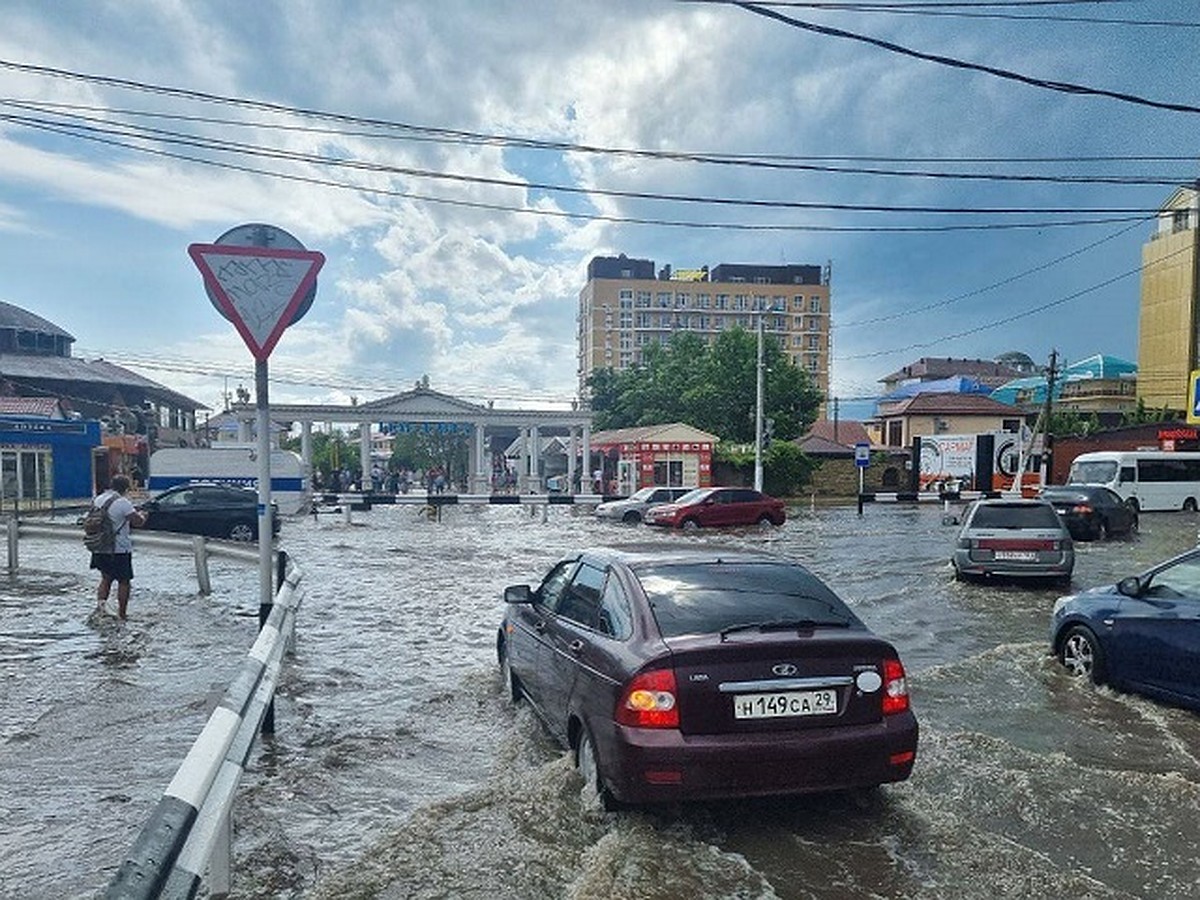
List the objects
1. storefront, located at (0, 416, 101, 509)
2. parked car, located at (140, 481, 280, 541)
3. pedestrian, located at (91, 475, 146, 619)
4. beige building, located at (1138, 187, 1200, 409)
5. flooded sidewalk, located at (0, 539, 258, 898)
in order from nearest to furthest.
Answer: flooded sidewalk, located at (0, 539, 258, 898), pedestrian, located at (91, 475, 146, 619), parked car, located at (140, 481, 280, 541), storefront, located at (0, 416, 101, 509), beige building, located at (1138, 187, 1200, 409)

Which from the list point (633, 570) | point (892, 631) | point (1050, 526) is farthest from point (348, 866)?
point (1050, 526)

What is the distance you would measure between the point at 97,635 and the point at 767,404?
4571 cm

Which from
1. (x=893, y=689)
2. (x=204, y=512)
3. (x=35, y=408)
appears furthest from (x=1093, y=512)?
(x=35, y=408)

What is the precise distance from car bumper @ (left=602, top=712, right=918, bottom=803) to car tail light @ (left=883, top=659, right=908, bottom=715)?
212mm

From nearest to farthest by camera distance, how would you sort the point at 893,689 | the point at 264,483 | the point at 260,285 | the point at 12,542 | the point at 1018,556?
the point at 893,689
the point at 260,285
the point at 264,483
the point at 1018,556
the point at 12,542

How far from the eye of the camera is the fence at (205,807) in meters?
2.09

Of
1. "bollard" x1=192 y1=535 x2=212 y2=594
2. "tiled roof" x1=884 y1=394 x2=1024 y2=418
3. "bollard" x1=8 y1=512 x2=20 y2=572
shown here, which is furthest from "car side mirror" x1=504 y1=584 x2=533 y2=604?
"tiled roof" x1=884 y1=394 x2=1024 y2=418

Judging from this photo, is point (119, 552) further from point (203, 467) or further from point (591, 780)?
point (203, 467)

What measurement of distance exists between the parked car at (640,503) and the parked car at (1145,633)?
2217cm

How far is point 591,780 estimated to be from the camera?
4.54 m

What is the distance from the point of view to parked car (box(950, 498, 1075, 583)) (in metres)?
13.5

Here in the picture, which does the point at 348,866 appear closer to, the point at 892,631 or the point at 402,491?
the point at 892,631

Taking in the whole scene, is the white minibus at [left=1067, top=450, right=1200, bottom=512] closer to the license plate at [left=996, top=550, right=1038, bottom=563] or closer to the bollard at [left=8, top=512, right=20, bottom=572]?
the license plate at [left=996, top=550, right=1038, bottom=563]

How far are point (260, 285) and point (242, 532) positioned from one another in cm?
1638
